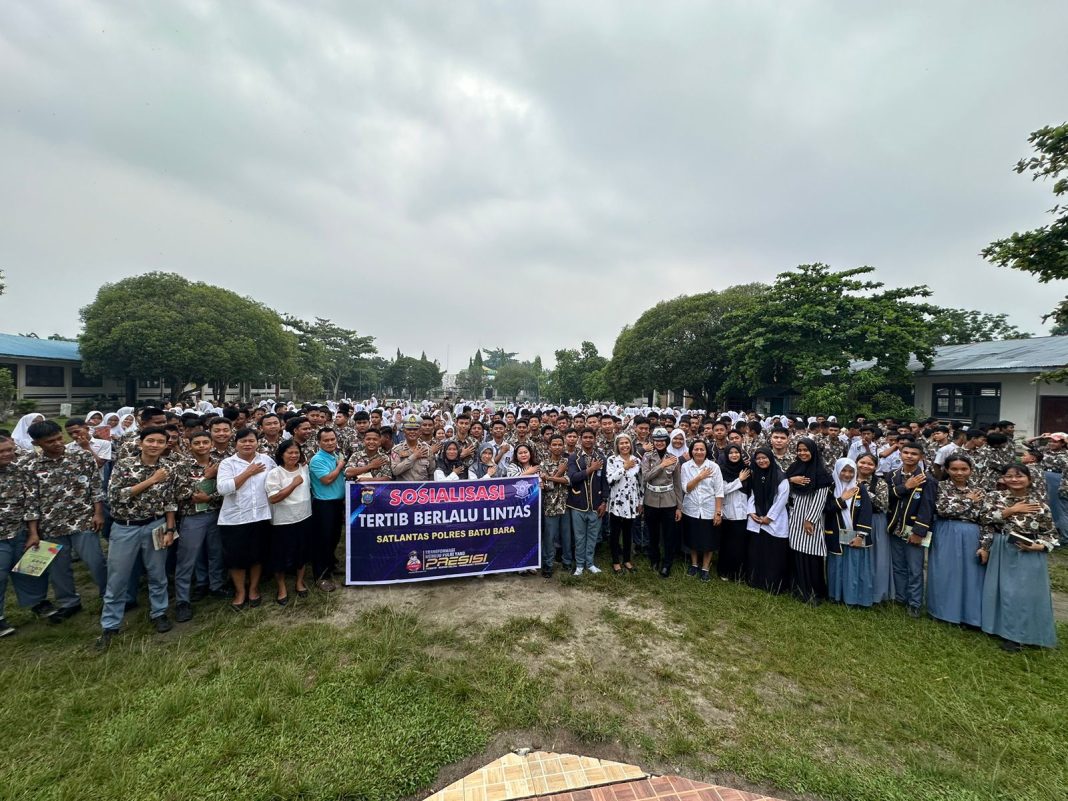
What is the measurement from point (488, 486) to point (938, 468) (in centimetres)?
704

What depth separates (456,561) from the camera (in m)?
4.99

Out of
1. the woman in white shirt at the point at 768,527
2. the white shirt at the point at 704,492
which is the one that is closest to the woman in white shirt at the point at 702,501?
the white shirt at the point at 704,492

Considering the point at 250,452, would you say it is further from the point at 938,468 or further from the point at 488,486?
the point at 938,468

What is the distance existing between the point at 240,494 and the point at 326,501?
0.82 m

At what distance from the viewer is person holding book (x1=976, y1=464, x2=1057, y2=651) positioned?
376 cm

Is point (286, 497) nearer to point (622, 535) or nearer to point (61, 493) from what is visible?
point (61, 493)

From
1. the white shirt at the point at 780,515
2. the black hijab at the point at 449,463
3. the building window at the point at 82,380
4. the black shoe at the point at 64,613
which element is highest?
the building window at the point at 82,380

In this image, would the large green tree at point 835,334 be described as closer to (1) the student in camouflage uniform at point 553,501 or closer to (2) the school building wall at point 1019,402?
(2) the school building wall at point 1019,402

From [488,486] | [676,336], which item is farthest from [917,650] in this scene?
[676,336]

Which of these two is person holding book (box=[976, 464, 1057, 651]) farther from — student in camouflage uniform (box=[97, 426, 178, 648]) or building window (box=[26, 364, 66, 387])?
building window (box=[26, 364, 66, 387])

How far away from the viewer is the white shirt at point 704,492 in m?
5.12

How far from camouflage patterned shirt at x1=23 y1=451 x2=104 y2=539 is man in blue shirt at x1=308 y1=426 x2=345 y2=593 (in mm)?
Result: 1850

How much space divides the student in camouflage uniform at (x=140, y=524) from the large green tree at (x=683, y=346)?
24372 millimetres

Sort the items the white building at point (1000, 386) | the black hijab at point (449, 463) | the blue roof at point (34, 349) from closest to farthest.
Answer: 1. the black hijab at point (449, 463)
2. the white building at point (1000, 386)
3. the blue roof at point (34, 349)
